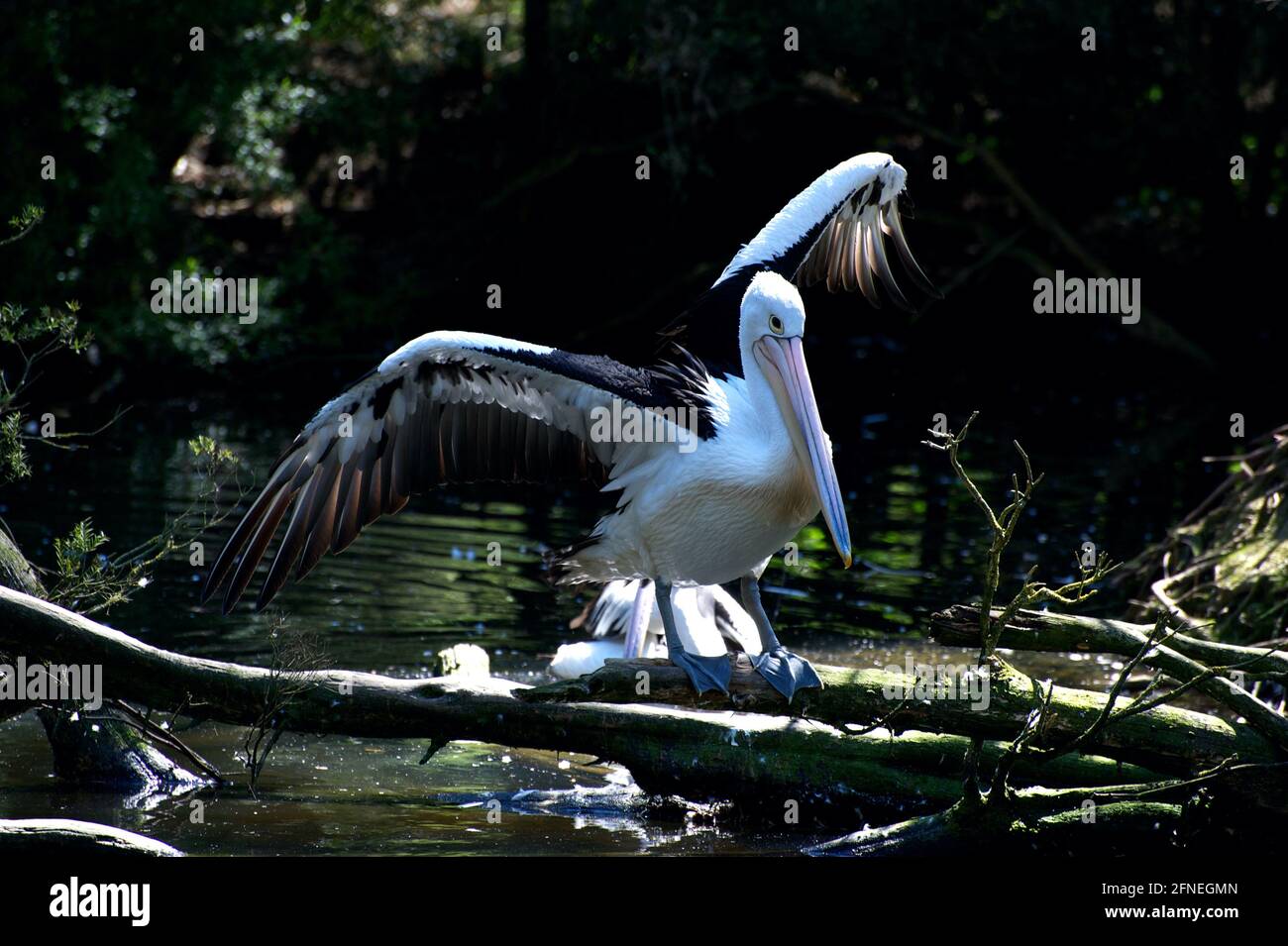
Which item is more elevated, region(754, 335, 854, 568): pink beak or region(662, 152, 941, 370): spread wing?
region(662, 152, 941, 370): spread wing

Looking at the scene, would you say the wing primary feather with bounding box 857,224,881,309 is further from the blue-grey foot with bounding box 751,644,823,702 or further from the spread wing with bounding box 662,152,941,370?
the blue-grey foot with bounding box 751,644,823,702

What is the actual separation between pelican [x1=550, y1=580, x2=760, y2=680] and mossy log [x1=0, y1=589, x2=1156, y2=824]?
3.44 feet

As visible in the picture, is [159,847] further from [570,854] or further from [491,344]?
[491,344]

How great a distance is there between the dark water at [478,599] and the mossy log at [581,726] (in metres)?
0.26

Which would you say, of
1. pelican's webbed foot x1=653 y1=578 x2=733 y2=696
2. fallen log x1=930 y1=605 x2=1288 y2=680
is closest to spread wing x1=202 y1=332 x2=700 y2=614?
pelican's webbed foot x1=653 y1=578 x2=733 y2=696

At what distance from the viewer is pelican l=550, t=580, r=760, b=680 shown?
7473 millimetres

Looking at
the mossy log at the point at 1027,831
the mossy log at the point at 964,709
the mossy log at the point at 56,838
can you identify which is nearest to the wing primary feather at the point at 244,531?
the mossy log at the point at 56,838

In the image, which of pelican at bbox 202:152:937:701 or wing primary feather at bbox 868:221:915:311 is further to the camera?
wing primary feather at bbox 868:221:915:311

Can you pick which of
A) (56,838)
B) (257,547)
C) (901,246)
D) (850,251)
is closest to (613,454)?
(257,547)

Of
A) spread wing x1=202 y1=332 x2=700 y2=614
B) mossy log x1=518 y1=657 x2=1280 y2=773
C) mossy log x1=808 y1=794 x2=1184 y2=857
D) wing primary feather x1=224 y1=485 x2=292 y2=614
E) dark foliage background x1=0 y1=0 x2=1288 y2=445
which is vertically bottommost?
mossy log x1=808 y1=794 x2=1184 y2=857

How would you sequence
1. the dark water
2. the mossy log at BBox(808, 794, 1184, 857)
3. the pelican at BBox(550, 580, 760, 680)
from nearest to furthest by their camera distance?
the mossy log at BBox(808, 794, 1184, 857) < the dark water < the pelican at BBox(550, 580, 760, 680)

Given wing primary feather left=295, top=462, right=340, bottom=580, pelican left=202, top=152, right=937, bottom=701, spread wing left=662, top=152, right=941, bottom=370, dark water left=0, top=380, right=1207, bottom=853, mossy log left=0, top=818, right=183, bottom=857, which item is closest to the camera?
mossy log left=0, top=818, right=183, bottom=857

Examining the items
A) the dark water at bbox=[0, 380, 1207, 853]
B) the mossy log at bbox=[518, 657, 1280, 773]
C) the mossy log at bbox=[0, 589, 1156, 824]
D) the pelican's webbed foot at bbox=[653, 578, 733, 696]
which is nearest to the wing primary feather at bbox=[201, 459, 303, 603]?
the mossy log at bbox=[0, 589, 1156, 824]

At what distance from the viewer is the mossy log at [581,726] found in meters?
5.55
